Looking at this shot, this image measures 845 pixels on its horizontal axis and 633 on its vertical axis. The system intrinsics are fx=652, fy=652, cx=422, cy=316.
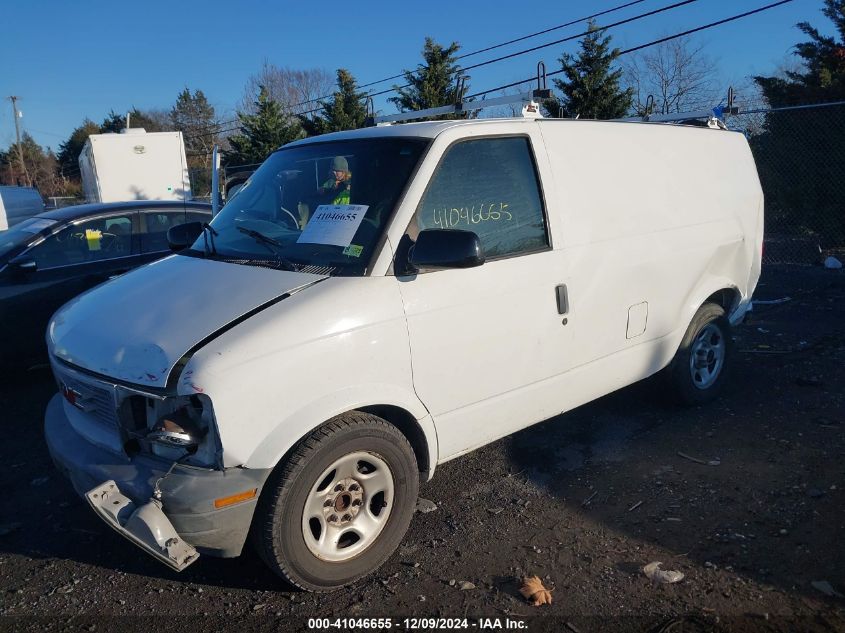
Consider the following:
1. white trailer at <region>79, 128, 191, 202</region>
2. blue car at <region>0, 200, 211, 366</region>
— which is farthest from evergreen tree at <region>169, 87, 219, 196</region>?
blue car at <region>0, 200, 211, 366</region>

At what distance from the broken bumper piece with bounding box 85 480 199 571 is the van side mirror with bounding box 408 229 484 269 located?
1.56 meters

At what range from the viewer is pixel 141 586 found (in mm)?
3150

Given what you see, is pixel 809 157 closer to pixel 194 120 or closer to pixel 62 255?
pixel 62 255

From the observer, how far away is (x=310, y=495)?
2.86 metres

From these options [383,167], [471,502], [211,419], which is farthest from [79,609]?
[383,167]

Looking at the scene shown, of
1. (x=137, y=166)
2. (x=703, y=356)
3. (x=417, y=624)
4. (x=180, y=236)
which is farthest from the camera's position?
(x=137, y=166)

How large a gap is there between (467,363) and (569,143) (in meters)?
1.60

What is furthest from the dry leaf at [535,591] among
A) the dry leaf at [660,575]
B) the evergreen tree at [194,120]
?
the evergreen tree at [194,120]

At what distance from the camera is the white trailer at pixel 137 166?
18.6 meters

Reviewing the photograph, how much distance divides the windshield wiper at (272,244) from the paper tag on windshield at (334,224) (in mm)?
130

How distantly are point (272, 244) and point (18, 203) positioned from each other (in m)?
16.6

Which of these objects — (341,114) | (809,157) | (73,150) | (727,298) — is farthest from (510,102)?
(73,150)

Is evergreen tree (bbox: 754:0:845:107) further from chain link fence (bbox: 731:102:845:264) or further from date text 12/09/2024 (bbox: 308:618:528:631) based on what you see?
date text 12/09/2024 (bbox: 308:618:528:631)

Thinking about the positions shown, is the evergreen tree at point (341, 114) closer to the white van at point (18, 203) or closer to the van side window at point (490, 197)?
the white van at point (18, 203)
